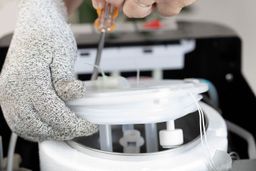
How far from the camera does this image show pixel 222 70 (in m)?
0.86

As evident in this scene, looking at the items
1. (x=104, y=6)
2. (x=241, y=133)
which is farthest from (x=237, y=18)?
(x=104, y=6)

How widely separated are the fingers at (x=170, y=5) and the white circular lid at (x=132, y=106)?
0.08m

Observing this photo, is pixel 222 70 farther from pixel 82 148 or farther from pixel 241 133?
pixel 82 148

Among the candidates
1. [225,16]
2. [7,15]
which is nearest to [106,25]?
[7,15]

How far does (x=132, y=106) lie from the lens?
480 millimetres

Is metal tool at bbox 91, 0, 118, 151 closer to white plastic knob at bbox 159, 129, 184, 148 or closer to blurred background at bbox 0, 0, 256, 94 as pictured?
white plastic knob at bbox 159, 129, 184, 148

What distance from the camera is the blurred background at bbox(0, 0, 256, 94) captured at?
1134 millimetres

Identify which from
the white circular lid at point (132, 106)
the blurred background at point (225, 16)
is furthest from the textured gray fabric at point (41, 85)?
the blurred background at point (225, 16)

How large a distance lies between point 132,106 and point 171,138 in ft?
0.19

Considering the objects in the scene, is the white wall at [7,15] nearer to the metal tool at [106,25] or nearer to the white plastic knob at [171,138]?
the metal tool at [106,25]

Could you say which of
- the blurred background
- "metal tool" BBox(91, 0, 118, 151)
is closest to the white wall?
the blurred background

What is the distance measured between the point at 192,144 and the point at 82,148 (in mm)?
123

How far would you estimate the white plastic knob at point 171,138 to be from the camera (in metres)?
0.50

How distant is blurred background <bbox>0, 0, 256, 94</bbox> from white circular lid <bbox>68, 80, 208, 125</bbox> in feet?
1.49
